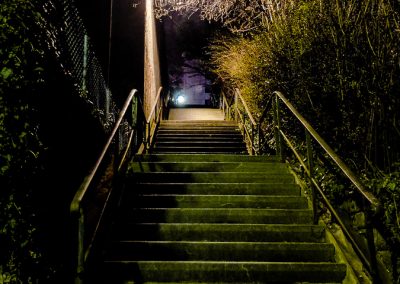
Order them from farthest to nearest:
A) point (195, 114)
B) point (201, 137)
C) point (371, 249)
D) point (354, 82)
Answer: point (195, 114)
point (201, 137)
point (354, 82)
point (371, 249)

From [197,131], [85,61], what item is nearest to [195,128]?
[197,131]

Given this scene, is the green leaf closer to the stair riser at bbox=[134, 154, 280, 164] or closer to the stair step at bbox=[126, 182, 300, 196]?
the stair step at bbox=[126, 182, 300, 196]

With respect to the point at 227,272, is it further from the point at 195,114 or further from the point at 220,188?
the point at 195,114

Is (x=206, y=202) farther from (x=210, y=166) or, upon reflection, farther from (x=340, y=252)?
(x=340, y=252)

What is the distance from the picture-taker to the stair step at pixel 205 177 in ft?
15.6

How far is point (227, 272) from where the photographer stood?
3.23m

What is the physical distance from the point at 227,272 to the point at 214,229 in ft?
2.00

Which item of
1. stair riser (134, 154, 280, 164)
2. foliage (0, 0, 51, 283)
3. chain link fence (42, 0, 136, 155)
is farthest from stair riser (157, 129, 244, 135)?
foliage (0, 0, 51, 283)

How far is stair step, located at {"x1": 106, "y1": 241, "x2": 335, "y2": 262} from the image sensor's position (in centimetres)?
348

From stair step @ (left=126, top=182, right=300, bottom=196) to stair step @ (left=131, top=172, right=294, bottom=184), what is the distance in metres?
0.19

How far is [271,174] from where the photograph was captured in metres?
4.88

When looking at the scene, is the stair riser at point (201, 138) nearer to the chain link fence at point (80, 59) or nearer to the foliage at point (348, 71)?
the foliage at point (348, 71)

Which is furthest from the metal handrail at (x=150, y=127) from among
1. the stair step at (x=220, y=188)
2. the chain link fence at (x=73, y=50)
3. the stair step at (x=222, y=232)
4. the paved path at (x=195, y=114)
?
the paved path at (x=195, y=114)

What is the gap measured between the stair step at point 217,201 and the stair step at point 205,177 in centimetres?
46
